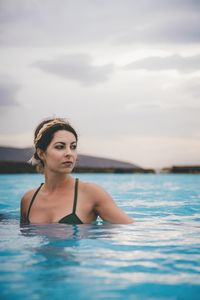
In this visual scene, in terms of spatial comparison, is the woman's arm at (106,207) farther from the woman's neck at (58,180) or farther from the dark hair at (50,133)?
the dark hair at (50,133)

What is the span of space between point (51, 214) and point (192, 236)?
1.83 meters

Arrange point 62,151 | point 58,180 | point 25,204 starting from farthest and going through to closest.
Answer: point 25,204, point 58,180, point 62,151

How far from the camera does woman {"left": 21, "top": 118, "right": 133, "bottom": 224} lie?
497 centimetres

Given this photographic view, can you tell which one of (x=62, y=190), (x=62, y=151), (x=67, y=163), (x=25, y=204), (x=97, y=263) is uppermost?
(x=62, y=151)

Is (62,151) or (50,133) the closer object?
(62,151)

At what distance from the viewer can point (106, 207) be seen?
199 inches

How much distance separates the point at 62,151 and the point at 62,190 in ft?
1.95

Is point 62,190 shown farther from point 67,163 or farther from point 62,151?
point 62,151

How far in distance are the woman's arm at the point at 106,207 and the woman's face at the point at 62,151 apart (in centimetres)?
46

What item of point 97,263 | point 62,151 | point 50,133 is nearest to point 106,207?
point 62,151

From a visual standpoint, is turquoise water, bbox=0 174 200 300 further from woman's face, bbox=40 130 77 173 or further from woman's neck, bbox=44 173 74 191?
woman's face, bbox=40 130 77 173

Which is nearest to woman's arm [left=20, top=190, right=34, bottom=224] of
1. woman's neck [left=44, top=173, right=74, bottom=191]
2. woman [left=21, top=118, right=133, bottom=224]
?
woman [left=21, top=118, right=133, bottom=224]

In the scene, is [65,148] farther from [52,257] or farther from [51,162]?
[52,257]

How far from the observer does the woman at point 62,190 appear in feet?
16.3
